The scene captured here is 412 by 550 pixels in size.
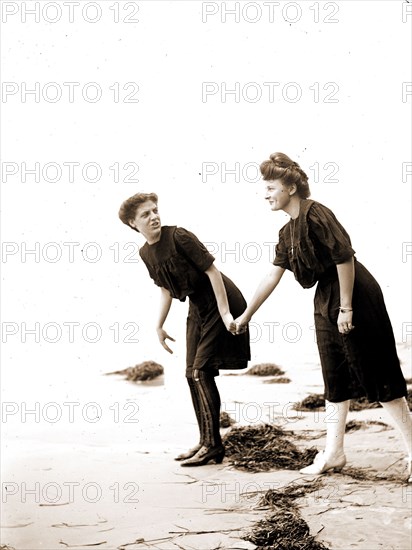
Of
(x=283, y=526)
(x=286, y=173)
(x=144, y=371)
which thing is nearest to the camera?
(x=283, y=526)

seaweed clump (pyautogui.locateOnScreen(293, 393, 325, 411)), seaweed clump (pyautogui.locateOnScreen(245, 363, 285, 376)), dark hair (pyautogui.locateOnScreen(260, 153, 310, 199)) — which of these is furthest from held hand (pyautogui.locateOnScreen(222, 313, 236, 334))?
dark hair (pyautogui.locateOnScreen(260, 153, 310, 199))

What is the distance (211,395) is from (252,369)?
18 cm

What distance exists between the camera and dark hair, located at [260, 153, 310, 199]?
3123mm

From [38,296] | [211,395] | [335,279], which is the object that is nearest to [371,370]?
[335,279]

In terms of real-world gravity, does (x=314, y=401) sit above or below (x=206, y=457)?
above

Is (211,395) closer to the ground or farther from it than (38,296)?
closer to the ground

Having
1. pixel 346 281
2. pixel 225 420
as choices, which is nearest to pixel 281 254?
pixel 346 281

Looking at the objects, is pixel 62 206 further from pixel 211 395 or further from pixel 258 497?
pixel 258 497

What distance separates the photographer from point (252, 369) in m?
3.20

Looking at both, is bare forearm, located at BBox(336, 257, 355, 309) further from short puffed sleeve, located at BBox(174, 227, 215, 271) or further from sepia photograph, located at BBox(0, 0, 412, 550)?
short puffed sleeve, located at BBox(174, 227, 215, 271)

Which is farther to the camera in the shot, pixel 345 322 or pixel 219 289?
pixel 219 289

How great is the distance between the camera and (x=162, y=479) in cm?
317

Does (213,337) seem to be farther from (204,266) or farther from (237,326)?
(204,266)

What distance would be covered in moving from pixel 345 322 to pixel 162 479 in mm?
865
